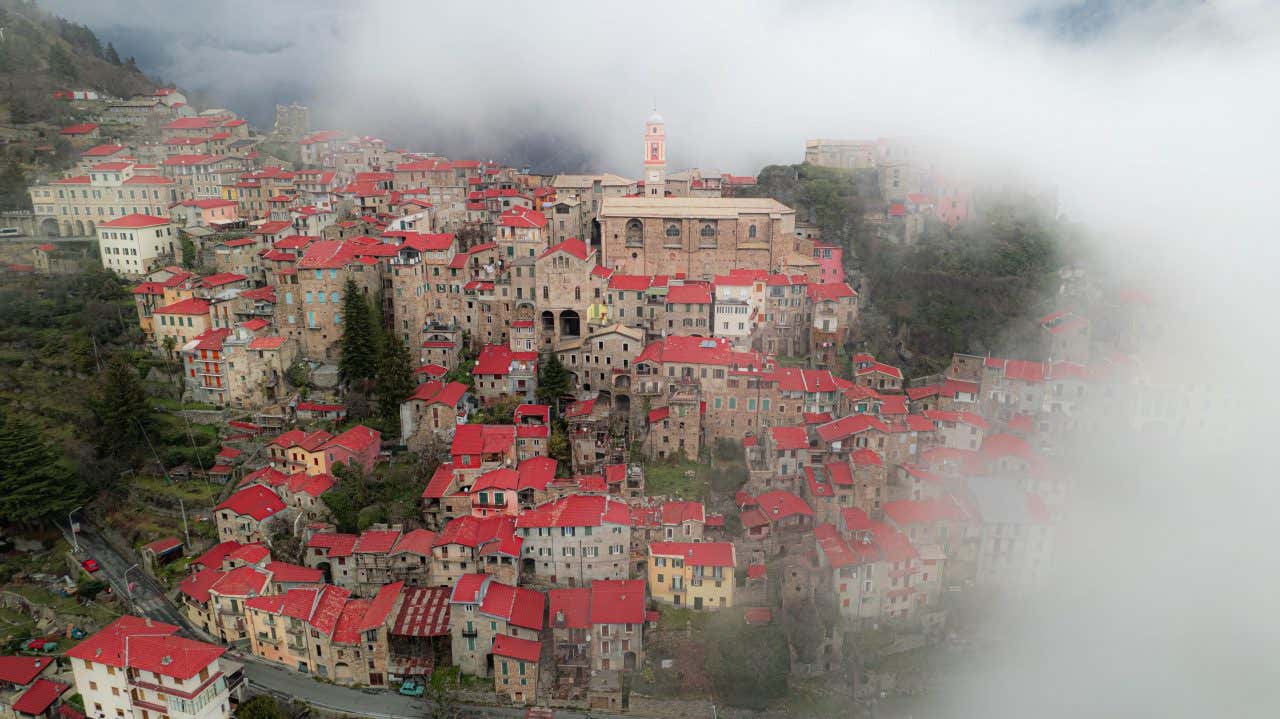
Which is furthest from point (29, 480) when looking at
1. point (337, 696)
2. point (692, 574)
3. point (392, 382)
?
point (692, 574)

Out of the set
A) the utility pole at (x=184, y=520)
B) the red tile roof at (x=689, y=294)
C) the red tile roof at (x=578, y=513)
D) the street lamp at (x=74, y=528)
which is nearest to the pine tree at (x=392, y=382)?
the utility pole at (x=184, y=520)

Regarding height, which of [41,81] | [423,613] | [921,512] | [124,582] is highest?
[41,81]

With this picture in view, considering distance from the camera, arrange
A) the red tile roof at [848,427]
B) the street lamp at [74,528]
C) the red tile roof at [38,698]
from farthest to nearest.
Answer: the red tile roof at [848,427] < the street lamp at [74,528] < the red tile roof at [38,698]

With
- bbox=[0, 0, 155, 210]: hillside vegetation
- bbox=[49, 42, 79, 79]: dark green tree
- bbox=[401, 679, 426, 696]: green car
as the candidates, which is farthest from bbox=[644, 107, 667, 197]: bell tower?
bbox=[49, 42, 79, 79]: dark green tree

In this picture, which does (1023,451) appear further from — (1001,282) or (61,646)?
(61,646)

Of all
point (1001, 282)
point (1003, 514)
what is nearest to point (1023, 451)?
point (1003, 514)

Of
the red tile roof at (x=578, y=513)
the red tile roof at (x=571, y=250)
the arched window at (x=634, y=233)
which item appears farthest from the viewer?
the arched window at (x=634, y=233)

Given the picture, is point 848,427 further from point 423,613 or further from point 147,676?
point 147,676

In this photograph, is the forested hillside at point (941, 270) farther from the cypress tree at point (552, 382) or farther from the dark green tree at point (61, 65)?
the dark green tree at point (61, 65)
